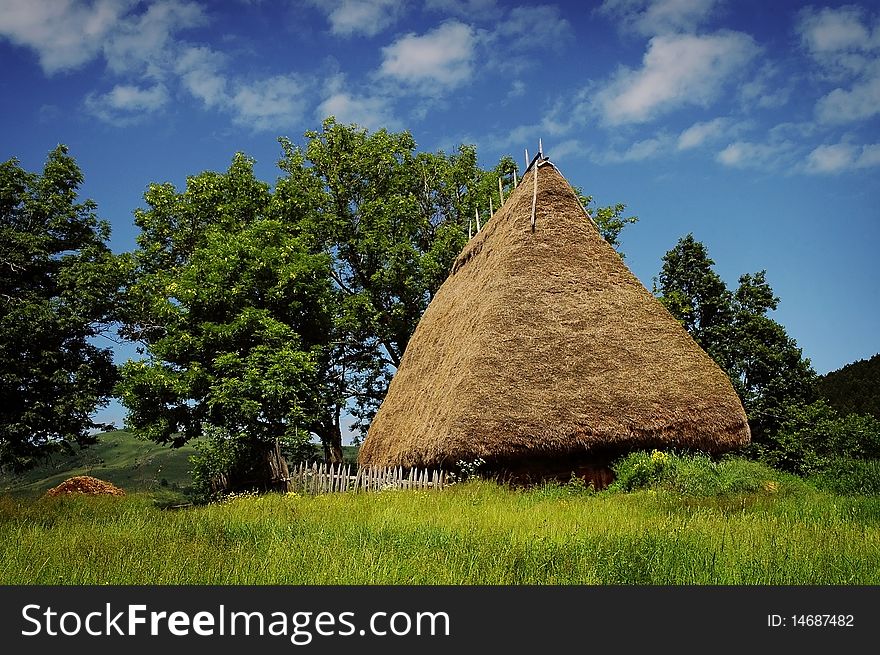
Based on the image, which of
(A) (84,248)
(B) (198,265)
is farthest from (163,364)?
(A) (84,248)

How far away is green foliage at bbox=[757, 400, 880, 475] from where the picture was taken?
20.3 metres

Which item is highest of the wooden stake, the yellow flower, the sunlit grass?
the wooden stake

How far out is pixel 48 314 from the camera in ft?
69.4

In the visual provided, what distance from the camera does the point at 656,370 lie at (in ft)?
47.8

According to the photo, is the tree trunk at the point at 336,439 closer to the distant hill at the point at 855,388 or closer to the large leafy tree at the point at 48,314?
the large leafy tree at the point at 48,314

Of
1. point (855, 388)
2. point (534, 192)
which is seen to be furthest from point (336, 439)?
point (855, 388)

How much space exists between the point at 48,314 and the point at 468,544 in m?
20.2

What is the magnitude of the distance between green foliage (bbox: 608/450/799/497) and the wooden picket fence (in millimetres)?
3706

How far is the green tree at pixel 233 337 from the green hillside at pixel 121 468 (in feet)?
19.6

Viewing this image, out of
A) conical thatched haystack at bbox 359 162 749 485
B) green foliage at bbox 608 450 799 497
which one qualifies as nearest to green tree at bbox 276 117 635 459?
conical thatched haystack at bbox 359 162 749 485

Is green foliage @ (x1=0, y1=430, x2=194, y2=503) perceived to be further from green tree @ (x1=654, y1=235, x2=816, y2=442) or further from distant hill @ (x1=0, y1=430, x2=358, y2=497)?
green tree @ (x1=654, y1=235, x2=816, y2=442)

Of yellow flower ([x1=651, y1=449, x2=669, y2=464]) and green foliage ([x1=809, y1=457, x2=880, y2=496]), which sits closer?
green foliage ([x1=809, y1=457, x2=880, y2=496])

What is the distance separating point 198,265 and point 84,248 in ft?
20.7

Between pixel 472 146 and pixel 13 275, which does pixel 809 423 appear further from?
pixel 13 275
